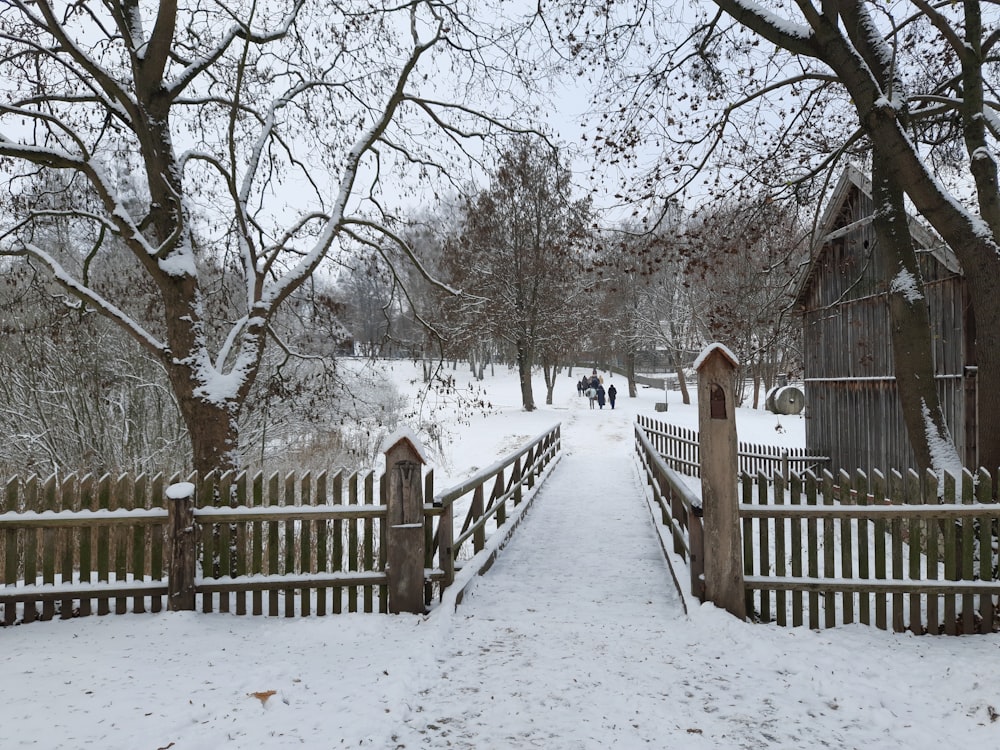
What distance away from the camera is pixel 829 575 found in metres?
4.82

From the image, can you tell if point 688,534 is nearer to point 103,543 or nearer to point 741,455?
point 103,543

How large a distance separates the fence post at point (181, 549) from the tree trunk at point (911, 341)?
7.29 meters

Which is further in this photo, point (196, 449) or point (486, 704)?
point (196, 449)

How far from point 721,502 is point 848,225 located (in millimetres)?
7286

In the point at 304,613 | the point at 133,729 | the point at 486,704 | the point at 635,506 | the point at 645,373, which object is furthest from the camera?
the point at 645,373

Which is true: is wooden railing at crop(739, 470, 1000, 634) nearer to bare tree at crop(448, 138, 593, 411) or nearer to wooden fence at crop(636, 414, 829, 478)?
wooden fence at crop(636, 414, 829, 478)

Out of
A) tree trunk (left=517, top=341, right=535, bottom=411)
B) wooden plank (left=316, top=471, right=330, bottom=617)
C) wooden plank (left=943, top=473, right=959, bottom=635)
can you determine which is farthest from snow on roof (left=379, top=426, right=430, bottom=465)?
tree trunk (left=517, top=341, right=535, bottom=411)

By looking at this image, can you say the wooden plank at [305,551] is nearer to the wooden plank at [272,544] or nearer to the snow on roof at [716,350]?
the wooden plank at [272,544]

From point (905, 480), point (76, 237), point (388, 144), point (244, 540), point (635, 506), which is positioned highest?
point (388, 144)

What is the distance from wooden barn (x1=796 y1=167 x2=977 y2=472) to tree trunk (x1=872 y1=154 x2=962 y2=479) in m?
1.14

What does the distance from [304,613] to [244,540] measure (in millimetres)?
809

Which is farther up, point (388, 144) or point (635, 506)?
point (388, 144)

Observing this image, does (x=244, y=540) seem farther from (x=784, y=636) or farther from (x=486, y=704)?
(x=784, y=636)

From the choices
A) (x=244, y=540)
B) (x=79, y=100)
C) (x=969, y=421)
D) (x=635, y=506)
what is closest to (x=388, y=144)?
(x=79, y=100)
